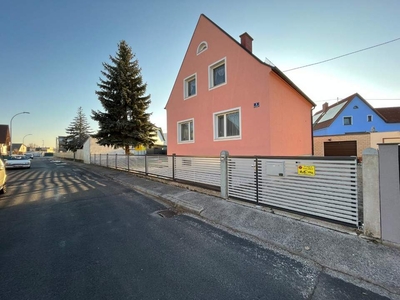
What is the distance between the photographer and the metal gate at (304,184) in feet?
11.1

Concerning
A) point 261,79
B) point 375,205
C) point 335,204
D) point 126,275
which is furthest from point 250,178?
point 261,79

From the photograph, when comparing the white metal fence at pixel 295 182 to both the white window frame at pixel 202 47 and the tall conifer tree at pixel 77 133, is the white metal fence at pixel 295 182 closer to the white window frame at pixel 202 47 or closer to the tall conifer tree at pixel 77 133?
the white window frame at pixel 202 47

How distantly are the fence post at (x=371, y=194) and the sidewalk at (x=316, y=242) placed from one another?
9.5 inches

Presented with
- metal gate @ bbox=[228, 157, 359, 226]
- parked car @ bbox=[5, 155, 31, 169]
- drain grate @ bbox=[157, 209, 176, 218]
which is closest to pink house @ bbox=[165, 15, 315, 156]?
metal gate @ bbox=[228, 157, 359, 226]

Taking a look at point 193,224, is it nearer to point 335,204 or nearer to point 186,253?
point 186,253

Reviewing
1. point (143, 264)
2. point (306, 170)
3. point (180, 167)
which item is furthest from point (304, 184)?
→ point (180, 167)

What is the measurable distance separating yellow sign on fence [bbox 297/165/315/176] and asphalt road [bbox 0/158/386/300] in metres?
1.79

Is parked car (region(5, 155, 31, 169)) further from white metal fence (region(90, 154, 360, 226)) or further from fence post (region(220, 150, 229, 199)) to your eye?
fence post (region(220, 150, 229, 199))

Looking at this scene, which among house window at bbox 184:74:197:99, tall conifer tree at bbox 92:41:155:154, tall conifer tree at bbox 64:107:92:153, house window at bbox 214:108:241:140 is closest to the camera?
house window at bbox 214:108:241:140

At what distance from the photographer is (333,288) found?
219 centimetres

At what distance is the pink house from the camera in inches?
314

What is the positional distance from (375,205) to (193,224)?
132 inches

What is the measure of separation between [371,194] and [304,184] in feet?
3.43

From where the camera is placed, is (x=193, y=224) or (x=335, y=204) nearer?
(x=335, y=204)
